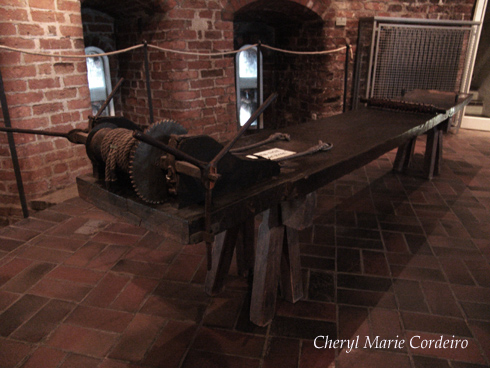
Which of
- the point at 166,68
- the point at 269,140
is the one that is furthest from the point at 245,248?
the point at 166,68

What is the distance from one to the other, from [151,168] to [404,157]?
12.1ft

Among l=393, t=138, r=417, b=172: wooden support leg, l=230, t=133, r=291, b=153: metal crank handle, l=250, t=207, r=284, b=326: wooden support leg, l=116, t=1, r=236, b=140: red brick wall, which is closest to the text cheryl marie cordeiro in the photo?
l=250, t=207, r=284, b=326: wooden support leg

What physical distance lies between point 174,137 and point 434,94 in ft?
13.6

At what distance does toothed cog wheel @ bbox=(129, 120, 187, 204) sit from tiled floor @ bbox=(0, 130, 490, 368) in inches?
32.7

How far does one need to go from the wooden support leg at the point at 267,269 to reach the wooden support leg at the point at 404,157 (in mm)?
2954

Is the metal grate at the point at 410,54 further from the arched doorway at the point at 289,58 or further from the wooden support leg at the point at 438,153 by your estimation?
the wooden support leg at the point at 438,153

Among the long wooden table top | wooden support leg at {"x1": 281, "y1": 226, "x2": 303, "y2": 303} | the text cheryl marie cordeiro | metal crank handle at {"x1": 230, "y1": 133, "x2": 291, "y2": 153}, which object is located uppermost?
metal crank handle at {"x1": 230, "y1": 133, "x2": 291, "y2": 153}

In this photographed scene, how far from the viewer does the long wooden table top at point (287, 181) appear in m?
1.54

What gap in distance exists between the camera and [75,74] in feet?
12.7

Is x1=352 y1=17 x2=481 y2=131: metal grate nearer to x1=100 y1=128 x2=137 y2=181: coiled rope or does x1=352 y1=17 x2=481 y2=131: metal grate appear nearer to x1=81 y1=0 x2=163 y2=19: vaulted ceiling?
x1=81 y1=0 x2=163 y2=19: vaulted ceiling

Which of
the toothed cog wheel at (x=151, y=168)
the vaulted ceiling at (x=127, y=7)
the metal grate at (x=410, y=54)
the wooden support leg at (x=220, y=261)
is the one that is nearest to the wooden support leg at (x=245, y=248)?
the wooden support leg at (x=220, y=261)

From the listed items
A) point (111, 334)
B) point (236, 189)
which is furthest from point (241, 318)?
point (236, 189)

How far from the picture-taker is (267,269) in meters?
2.05

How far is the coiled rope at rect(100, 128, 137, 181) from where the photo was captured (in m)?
1.60
